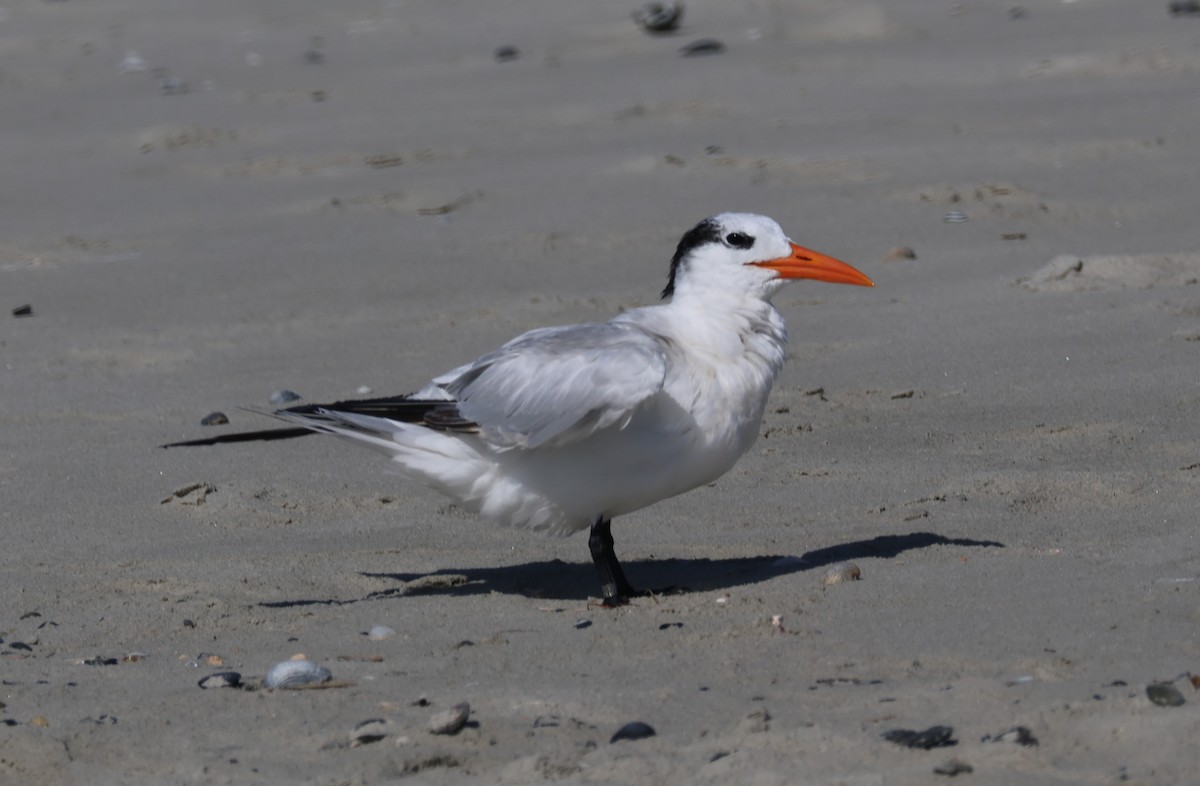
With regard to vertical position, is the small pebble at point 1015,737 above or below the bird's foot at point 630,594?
above

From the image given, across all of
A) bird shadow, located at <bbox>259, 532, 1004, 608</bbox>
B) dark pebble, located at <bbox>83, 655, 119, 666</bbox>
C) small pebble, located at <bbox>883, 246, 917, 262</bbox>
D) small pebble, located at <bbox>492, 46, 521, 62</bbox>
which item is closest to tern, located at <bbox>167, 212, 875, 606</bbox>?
bird shadow, located at <bbox>259, 532, 1004, 608</bbox>

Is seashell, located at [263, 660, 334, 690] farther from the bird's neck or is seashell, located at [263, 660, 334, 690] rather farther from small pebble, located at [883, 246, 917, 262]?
small pebble, located at [883, 246, 917, 262]

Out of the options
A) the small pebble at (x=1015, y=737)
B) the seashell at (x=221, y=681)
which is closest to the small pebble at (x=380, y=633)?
the seashell at (x=221, y=681)

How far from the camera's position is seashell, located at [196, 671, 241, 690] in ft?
12.1

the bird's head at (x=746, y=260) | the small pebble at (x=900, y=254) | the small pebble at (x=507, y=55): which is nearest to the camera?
the bird's head at (x=746, y=260)

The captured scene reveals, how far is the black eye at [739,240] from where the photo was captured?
4598mm

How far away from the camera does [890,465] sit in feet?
17.9

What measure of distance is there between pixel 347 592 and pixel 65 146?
6.97 meters

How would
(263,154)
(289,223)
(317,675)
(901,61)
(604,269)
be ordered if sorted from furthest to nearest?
(901,61)
(263,154)
(289,223)
(604,269)
(317,675)

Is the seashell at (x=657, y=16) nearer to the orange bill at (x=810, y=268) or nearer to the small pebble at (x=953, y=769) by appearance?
the orange bill at (x=810, y=268)

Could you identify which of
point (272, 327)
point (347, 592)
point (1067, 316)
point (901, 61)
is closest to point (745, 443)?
point (347, 592)

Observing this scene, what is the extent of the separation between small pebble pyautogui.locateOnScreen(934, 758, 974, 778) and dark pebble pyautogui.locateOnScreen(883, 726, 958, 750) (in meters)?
0.10

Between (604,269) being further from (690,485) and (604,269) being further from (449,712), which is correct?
(449,712)

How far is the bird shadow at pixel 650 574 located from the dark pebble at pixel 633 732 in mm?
1173
